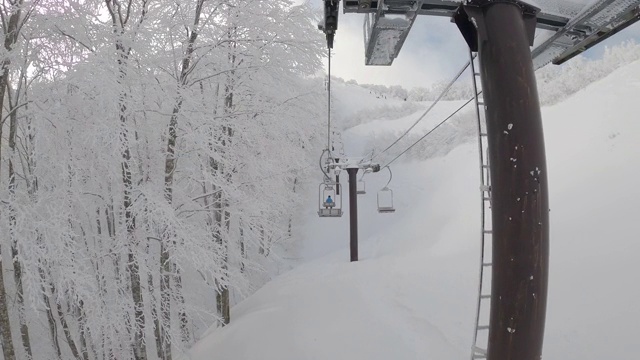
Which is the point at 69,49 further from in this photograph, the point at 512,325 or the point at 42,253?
the point at 512,325

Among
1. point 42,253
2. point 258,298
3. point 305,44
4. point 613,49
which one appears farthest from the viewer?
point 613,49

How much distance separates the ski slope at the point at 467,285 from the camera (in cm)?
612

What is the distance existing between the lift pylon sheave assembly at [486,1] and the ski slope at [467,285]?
4.14 metres

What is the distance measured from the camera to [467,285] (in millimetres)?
9023

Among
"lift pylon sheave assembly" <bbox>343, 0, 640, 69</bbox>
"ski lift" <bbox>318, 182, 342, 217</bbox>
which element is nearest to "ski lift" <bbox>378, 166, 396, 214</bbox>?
"ski lift" <bbox>318, 182, 342, 217</bbox>

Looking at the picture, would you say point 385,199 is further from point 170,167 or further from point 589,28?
point 589,28

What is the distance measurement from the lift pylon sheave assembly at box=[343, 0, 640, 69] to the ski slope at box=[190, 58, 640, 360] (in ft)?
13.6

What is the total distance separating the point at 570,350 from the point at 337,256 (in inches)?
522

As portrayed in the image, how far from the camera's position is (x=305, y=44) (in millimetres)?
8664

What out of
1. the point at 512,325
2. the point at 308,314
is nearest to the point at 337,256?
the point at 308,314

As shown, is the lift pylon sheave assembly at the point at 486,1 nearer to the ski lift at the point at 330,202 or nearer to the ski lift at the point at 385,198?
the ski lift at the point at 385,198

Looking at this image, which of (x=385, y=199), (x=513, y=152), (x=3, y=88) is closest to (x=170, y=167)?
(x=3, y=88)

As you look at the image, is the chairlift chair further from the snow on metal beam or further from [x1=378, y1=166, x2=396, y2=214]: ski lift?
the snow on metal beam

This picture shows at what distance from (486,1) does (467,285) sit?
25.0 feet
